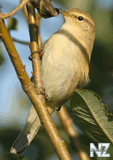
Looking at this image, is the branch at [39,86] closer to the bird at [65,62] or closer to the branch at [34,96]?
the branch at [34,96]

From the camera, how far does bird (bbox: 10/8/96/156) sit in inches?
91.9

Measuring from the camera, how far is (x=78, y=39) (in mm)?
2674

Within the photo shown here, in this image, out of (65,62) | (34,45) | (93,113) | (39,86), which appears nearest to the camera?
(93,113)

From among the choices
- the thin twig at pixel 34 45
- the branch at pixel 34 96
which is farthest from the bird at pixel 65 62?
the branch at pixel 34 96

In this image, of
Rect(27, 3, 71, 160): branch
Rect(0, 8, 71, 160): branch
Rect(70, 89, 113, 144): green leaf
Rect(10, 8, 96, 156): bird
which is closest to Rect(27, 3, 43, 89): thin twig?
Rect(27, 3, 71, 160): branch

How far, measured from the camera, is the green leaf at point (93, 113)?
125cm

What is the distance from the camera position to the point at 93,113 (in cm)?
127

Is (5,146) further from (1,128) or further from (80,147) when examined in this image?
(80,147)

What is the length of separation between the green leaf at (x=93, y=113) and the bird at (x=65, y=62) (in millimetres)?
1035

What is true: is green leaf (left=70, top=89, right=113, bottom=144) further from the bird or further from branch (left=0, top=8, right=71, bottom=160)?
the bird

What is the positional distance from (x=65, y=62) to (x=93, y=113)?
1098mm

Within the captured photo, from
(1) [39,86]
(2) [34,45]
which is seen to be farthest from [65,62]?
(1) [39,86]

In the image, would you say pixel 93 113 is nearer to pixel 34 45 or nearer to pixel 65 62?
pixel 34 45

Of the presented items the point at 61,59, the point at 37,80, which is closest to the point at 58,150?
the point at 37,80
